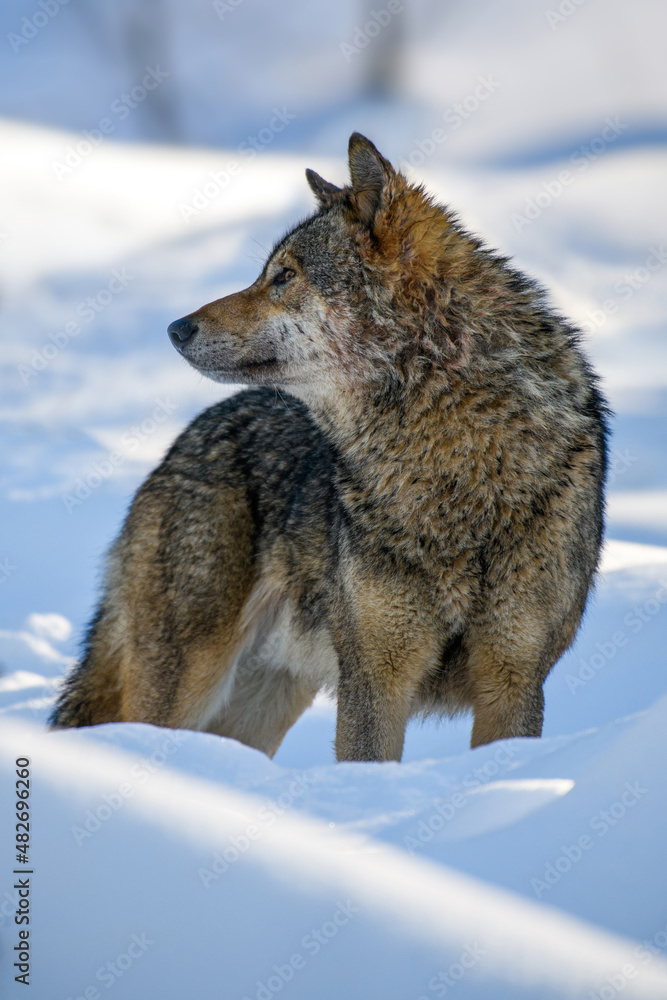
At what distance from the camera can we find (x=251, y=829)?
2670 millimetres

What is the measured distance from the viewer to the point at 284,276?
4348mm

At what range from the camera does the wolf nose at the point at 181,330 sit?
4.41 meters

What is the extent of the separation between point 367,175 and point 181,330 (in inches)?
45.0

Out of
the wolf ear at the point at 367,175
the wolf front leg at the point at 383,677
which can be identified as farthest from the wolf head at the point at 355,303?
the wolf front leg at the point at 383,677

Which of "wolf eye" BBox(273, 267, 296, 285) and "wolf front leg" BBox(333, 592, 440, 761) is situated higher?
"wolf eye" BBox(273, 267, 296, 285)

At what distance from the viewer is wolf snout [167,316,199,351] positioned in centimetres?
441

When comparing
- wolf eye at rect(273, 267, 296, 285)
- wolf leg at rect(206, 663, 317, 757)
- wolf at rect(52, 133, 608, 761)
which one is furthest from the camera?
wolf leg at rect(206, 663, 317, 757)

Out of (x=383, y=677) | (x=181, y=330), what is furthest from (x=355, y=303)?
(x=383, y=677)

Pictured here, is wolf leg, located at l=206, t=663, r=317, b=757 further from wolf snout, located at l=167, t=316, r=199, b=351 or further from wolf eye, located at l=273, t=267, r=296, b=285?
wolf eye, located at l=273, t=267, r=296, b=285

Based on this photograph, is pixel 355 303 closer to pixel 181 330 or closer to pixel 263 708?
pixel 181 330

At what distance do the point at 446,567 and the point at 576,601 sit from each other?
62 cm

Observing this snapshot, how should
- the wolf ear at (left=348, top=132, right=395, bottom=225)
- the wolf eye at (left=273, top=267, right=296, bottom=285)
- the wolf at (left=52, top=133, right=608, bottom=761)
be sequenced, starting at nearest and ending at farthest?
the wolf at (left=52, top=133, right=608, bottom=761) < the wolf ear at (left=348, top=132, right=395, bottom=225) < the wolf eye at (left=273, top=267, right=296, bottom=285)

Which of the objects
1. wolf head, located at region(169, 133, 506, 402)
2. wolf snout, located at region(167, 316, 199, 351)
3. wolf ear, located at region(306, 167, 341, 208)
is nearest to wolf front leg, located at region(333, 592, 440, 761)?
wolf head, located at region(169, 133, 506, 402)

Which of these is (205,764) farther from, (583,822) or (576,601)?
(576,601)
